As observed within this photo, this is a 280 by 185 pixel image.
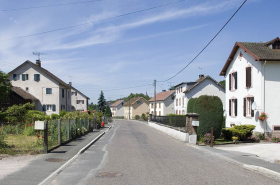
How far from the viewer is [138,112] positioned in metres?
103

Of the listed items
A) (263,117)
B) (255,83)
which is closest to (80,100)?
(255,83)

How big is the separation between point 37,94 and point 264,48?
34.0 metres

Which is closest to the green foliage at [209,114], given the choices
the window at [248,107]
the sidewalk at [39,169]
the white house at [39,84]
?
the window at [248,107]

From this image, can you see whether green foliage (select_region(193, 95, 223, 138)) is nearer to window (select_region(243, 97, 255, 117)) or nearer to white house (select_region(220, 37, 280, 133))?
white house (select_region(220, 37, 280, 133))

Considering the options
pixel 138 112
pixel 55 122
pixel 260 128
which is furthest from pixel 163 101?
pixel 55 122

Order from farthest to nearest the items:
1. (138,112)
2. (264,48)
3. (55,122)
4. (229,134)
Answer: (138,112) < (264,48) < (229,134) < (55,122)

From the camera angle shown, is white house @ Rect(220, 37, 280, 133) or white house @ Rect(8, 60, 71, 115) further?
white house @ Rect(8, 60, 71, 115)

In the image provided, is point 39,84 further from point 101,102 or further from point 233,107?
point 101,102

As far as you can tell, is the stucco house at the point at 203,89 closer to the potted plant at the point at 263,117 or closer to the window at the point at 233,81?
the window at the point at 233,81

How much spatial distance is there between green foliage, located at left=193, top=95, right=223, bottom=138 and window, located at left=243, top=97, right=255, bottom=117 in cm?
475

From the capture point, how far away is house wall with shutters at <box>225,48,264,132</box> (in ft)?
72.4

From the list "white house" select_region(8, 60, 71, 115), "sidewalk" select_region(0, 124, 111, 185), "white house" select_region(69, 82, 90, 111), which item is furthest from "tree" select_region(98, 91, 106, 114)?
"sidewalk" select_region(0, 124, 111, 185)

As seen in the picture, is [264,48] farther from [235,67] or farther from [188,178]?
[188,178]

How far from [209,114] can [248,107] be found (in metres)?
5.96
